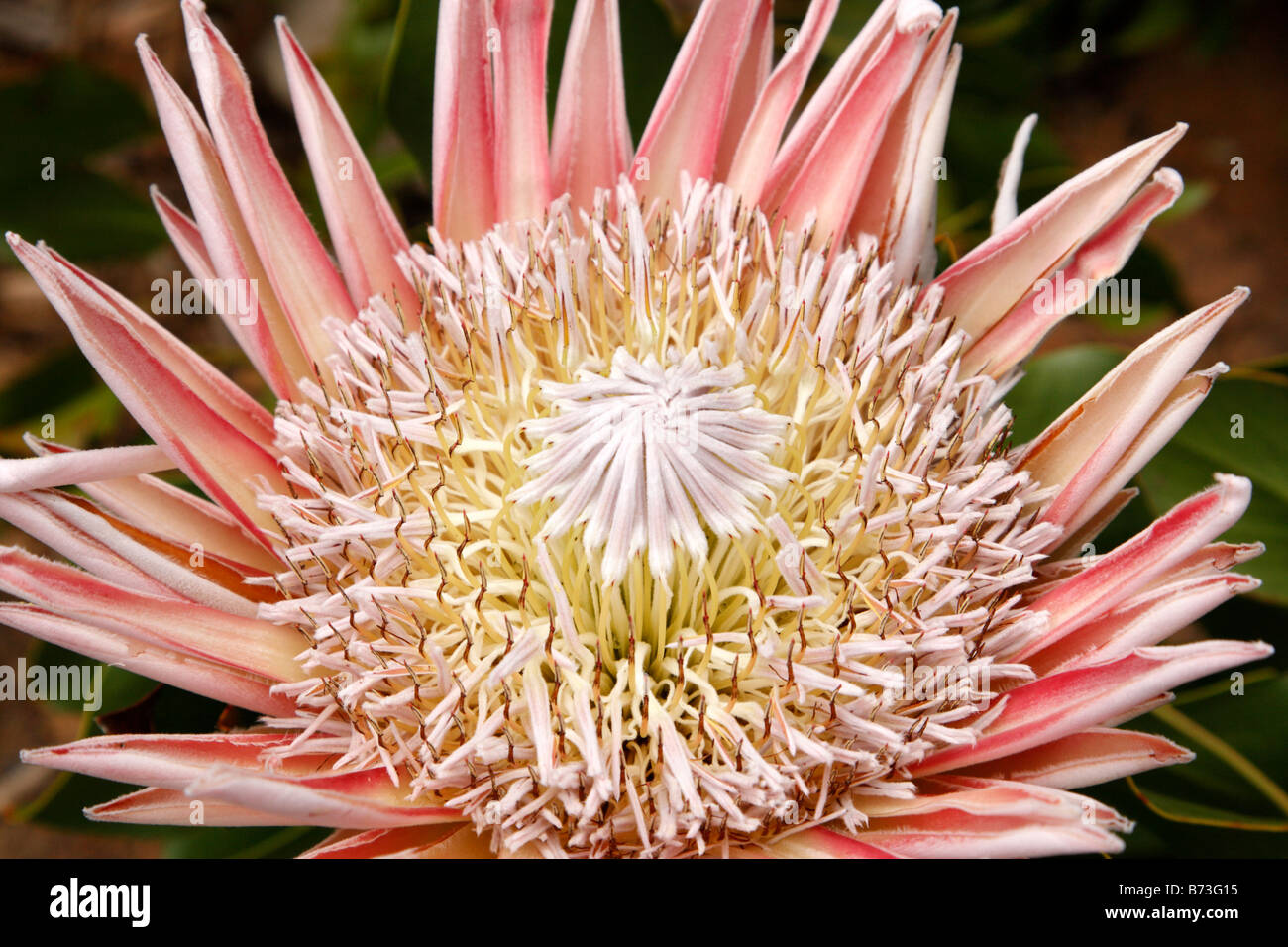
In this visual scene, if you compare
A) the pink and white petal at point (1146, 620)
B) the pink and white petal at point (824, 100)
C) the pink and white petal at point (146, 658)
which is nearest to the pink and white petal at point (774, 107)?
the pink and white petal at point (824, 100)

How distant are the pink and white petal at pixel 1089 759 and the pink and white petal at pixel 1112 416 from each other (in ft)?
0.89

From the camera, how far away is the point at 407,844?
4.02 ft

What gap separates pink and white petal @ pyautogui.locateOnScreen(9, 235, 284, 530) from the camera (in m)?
1.25

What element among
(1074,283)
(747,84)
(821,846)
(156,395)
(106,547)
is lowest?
(821,846)

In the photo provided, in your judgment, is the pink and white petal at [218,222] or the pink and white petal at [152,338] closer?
the pink and white petal at [152,338]

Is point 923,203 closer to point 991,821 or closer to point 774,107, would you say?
point 774,107

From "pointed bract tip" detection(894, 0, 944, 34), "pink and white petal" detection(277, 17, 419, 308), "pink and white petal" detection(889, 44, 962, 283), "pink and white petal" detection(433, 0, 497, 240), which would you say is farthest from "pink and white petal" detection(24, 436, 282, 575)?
"pointed bract tip" detection(894, 0, 944, 34)

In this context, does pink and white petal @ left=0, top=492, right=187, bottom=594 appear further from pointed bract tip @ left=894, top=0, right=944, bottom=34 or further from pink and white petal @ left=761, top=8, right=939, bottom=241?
pointed bract tip @ left=894, top=0, right=944, bottom=34

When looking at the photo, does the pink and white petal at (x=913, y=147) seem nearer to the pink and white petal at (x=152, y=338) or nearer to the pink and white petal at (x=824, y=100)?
the pink and white petal at (x=824, y=100)

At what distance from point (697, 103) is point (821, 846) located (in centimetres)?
103

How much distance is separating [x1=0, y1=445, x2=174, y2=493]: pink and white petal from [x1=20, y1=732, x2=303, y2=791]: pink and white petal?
0.28 meters

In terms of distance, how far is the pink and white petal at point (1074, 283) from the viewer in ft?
4.76

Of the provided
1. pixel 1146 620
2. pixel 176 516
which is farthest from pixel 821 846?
pixel 176 516
